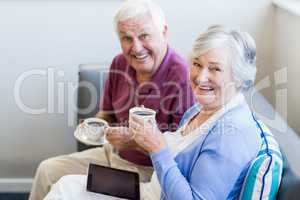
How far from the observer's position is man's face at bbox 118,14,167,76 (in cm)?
175

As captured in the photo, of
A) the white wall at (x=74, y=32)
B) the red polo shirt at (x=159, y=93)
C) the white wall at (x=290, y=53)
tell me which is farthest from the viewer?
the white wall at (x=74, y=32)

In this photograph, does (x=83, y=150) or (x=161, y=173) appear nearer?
(x=161, y=173)

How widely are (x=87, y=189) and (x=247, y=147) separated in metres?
0.60

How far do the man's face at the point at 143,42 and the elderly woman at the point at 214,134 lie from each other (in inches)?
14.5

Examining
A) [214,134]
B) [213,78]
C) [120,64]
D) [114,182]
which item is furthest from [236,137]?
Answer: [120,64]

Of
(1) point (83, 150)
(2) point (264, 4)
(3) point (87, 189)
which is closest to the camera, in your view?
(3) point (87, 189)

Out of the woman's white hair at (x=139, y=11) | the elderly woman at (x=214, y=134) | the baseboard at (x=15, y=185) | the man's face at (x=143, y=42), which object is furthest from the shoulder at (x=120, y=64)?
the baseboard at (x=15, y=185)

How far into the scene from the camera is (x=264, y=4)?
2.42m

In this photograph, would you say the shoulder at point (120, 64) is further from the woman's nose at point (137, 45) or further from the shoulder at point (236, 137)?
the shoulder at point (236, 137)

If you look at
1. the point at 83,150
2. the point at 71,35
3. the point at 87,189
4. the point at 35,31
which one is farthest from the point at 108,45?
the point at 87,189

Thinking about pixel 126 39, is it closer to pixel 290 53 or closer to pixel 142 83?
pixel 142 83

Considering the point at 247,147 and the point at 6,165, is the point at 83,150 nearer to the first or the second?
the point at 6,165

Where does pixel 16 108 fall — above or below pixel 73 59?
below

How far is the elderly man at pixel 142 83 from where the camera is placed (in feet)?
5.71
